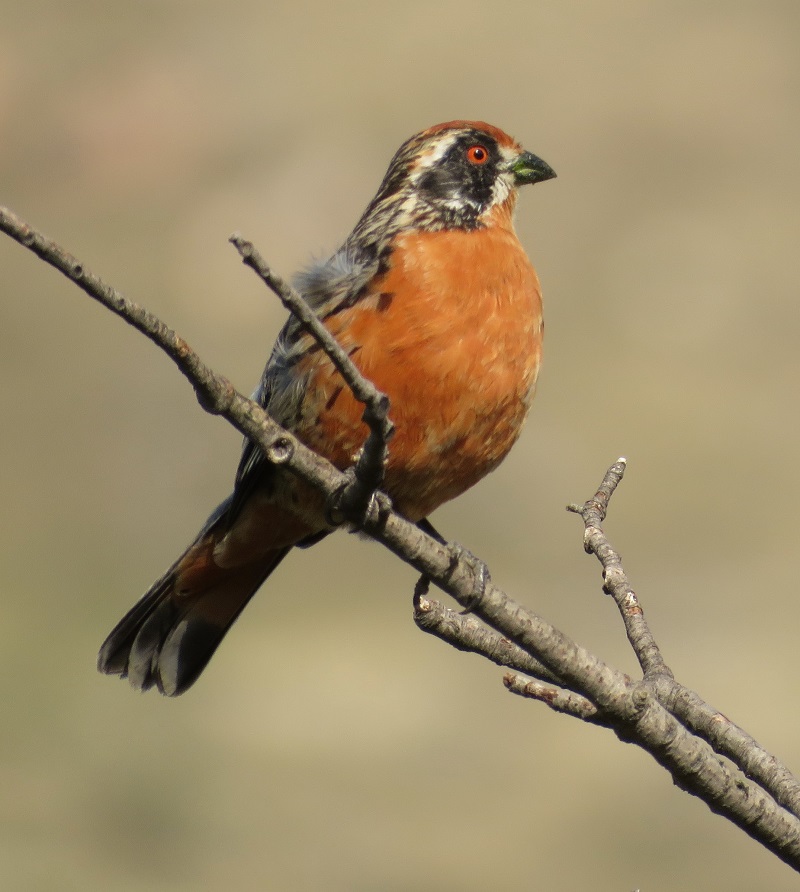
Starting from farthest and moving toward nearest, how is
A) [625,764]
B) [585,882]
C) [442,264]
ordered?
1. [625,764]
2. [585,882]
3. [442,264]

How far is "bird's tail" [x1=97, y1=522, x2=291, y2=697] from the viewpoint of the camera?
18.7 ft

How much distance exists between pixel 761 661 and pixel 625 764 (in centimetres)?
158

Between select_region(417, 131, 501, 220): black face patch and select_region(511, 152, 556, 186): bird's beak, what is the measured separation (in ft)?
0.27

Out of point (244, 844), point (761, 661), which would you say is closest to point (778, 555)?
point (761, 661)

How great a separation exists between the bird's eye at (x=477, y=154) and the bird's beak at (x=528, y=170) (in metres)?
0.12

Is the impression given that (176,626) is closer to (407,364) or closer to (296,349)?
(296,349)

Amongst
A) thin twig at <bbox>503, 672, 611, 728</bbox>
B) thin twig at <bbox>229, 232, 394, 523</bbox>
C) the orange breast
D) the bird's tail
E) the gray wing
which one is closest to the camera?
thin twig at <bbox>229, 232, 394, 523</bbox>

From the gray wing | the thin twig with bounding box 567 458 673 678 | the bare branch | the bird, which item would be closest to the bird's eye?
the bird

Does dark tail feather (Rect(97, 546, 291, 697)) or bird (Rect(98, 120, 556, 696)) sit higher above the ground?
bird (Rect(98, 120, 556, 696))

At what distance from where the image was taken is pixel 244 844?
10195 millimetres

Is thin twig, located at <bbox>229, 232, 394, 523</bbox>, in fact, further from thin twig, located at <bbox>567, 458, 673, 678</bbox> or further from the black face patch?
the black face patch

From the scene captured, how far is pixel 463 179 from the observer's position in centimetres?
539

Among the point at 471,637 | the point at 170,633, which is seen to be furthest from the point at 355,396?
the point at 170,633

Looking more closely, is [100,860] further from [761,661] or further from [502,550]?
[761,661]
